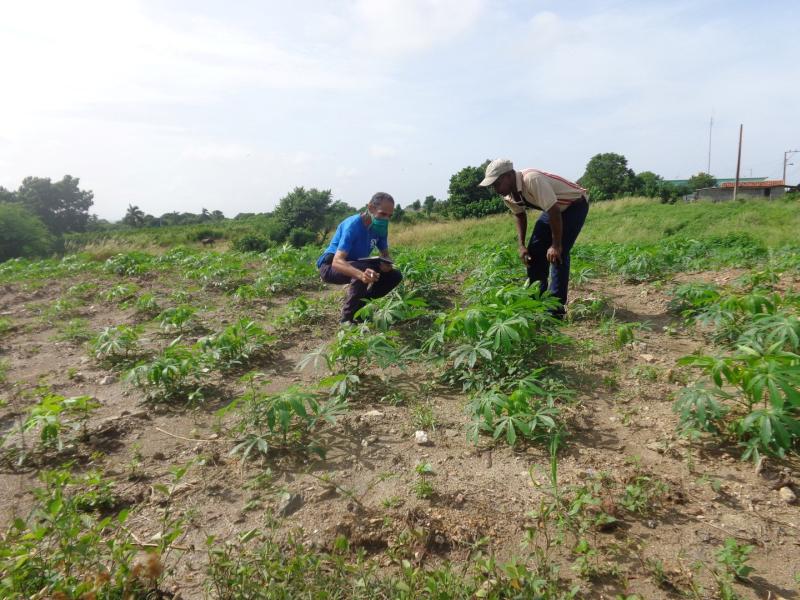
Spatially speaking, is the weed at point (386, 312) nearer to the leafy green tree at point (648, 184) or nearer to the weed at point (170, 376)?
the weed at point (170, 376)

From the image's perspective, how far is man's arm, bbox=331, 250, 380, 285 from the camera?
3.41 metres

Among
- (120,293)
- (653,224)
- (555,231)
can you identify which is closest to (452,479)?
(555,231)

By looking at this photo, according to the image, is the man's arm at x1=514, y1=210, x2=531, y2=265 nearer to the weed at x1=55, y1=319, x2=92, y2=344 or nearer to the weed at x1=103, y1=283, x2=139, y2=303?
the weed at x1=55, y1=319, x2=92, y2=344

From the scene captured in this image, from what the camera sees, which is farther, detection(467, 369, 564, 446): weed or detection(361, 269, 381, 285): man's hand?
detection(361, 269, 381, 285): man's hand

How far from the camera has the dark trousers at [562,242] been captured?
3.63 metres

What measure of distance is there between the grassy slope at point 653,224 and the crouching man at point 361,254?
957 centimetres

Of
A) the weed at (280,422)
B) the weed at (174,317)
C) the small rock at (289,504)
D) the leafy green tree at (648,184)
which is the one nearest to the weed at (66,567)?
the small rock at (289,504)

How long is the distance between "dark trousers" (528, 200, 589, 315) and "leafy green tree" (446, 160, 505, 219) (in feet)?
74.8

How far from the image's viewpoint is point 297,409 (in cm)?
197

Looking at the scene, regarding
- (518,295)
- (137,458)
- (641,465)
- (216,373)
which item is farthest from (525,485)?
(216,373)

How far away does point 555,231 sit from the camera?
3471mm

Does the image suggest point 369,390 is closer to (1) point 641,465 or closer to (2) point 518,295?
(2) point 518,295

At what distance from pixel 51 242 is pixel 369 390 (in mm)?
24745

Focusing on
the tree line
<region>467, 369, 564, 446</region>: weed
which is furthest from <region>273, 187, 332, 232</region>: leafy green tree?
<region>467, 369, 564, 446</region>: weed
